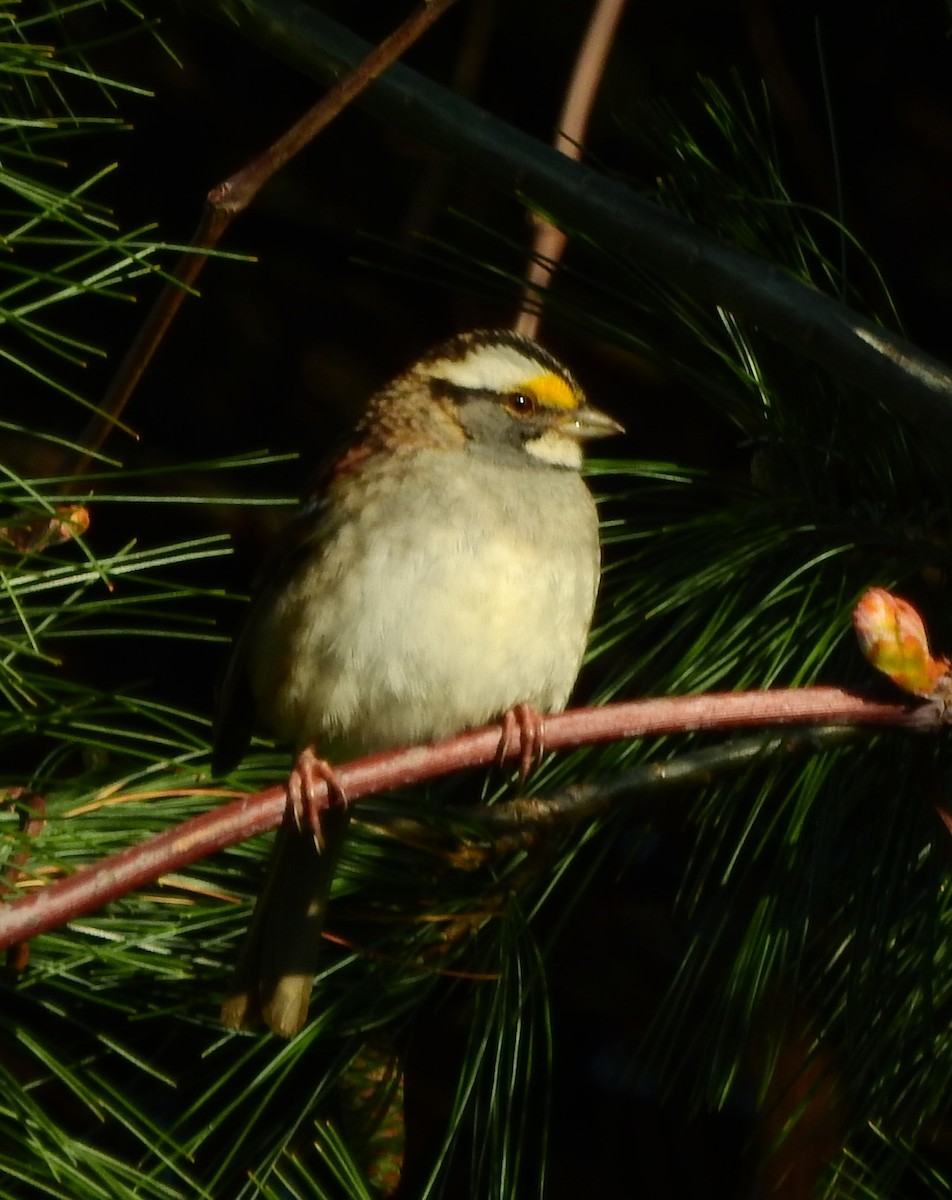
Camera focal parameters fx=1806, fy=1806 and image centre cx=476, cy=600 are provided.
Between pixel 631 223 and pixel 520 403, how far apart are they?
507 millimetres

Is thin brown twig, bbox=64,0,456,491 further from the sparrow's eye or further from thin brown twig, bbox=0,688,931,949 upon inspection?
the sparrow's eye

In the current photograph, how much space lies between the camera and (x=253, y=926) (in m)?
1.80

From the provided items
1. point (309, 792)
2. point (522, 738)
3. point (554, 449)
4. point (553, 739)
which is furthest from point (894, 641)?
point (554, 449)

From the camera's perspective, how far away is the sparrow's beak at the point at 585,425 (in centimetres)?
219

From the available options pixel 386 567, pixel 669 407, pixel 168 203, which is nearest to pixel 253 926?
pixel 386 567

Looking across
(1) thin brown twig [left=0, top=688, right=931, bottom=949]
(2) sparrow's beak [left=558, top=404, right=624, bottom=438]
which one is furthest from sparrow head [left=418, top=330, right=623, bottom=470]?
(1) thin brown twig [left=0, top=688, right=931, bottom=949]

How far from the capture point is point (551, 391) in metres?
2.20

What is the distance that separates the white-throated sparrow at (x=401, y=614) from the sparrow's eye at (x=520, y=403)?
55 millimetres

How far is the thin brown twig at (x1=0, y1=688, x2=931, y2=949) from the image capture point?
3.79 feet

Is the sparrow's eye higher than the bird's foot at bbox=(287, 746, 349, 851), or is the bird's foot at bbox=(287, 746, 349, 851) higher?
the sparrow's eye

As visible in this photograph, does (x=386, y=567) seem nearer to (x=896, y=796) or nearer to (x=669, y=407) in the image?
(x=896, y=796)

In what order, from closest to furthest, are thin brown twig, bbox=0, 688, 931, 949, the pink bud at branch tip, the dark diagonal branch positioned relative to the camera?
thin brown twig, bbox=0, 688, 931, 949, the pink bud at branch tip, the dark diagonal branch

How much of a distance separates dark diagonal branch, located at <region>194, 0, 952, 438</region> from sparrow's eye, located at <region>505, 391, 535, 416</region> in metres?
0.43

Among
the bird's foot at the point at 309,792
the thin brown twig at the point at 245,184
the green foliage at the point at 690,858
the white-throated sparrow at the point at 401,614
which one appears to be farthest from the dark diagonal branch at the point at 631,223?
the bird's foot at the point at 309,792
